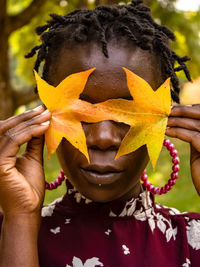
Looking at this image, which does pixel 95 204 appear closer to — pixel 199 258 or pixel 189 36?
pixel 199 258

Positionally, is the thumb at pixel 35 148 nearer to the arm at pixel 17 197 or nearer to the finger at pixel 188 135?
the arm at pixel 17 197

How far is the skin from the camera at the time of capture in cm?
144

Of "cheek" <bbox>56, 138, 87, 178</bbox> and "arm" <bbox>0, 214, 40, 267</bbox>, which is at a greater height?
"cheek" <bbox>56, 138, 87, 178</bbox>

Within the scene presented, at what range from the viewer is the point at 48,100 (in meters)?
1.48

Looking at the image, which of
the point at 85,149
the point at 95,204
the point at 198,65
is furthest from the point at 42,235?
the point at 198,65

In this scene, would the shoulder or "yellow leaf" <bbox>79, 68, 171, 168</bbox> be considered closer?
"yellow leaf" <bbox>79, 68, 171, 168</bbox>

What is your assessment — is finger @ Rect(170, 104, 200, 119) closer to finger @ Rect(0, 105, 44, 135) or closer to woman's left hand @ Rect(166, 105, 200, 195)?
woman's left hand @ Rect(166, 105, 200, 195)

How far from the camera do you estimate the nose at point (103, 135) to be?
1.42m

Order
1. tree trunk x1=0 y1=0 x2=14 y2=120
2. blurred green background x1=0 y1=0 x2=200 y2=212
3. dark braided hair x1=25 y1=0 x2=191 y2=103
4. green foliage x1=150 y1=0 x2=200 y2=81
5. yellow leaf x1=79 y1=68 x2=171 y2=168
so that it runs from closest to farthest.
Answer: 1. yellow leaf x1=79 y1=68 x2=171 y2=168
2. dark braided hair x1=25 y1=0 x2=191 y2=103
3. blurred green background x1=0 y1=0 x2=200 y2=212
4. tree trunk x1=0 y1=0 x2=14 y2=120
5. green foliage x1=150 y1=0 x2=200 y2=81

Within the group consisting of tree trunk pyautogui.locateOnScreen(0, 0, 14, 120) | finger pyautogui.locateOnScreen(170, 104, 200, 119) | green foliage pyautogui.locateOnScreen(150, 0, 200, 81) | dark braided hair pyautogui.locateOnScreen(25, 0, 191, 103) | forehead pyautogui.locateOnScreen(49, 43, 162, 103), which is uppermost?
green foliage pyautogui.locateOnScreen(150, 0, 200, 81)

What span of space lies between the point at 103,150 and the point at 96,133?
8cm

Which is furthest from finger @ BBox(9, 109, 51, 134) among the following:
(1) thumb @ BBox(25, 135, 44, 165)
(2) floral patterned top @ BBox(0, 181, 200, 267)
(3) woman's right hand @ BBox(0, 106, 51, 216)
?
(2) floral patterned top @ BBox(0, 181, 200, 267)

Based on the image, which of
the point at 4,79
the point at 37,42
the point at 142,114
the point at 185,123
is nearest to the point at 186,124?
the point at 185,123

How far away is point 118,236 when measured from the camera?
5.46ft
